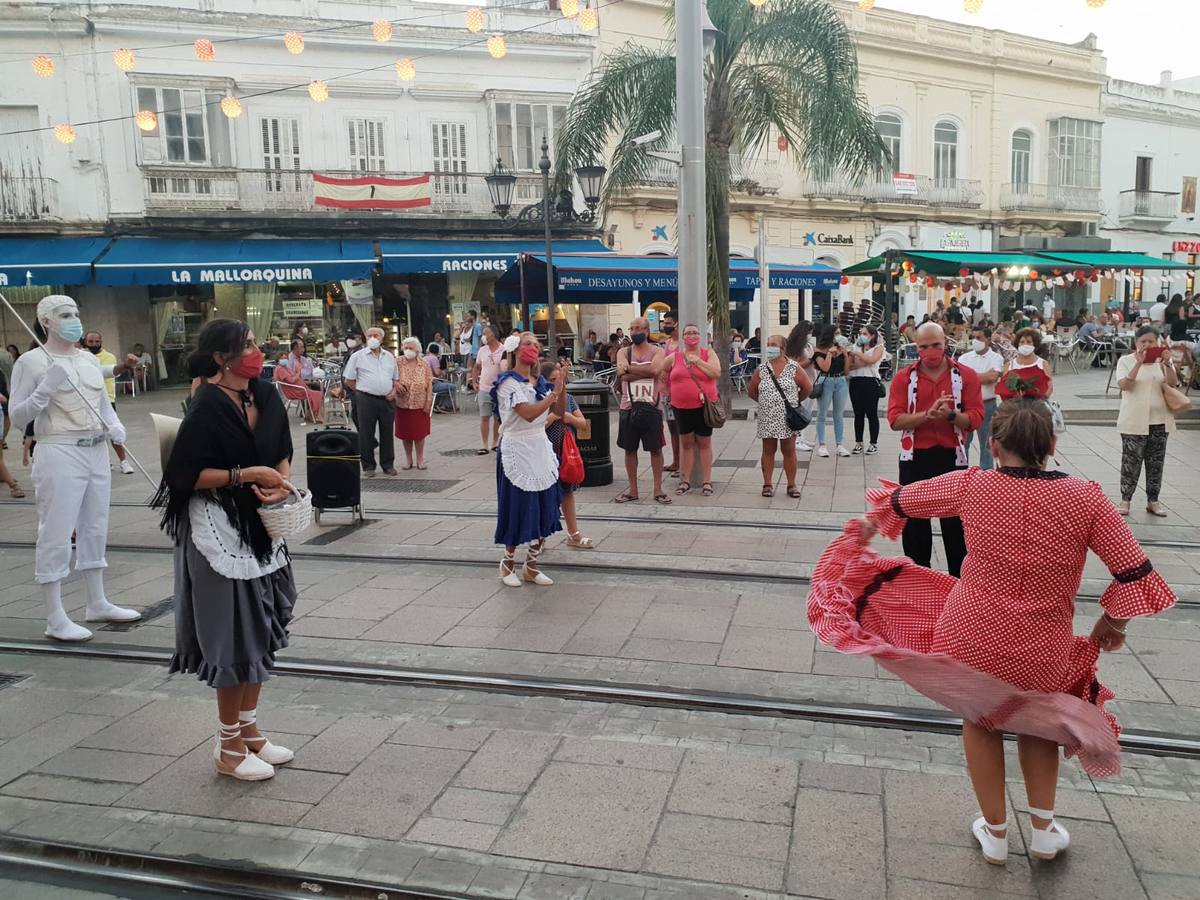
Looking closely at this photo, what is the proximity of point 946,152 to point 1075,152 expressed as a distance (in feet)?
17.7

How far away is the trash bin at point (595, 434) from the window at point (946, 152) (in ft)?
78.8

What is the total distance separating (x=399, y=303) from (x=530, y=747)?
21.1 meters

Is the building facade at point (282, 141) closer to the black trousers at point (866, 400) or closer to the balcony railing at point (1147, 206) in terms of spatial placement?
the black trousers at point (866, 400)

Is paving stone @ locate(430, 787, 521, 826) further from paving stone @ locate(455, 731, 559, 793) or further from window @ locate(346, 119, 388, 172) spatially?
window @ locate(346, 119, 388, 172)

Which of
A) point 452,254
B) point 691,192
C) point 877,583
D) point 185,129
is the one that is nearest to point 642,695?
point 877,583

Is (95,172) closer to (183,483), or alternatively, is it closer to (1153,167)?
(183,483)

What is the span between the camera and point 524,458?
6184mm

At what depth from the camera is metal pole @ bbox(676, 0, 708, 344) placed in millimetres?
10125

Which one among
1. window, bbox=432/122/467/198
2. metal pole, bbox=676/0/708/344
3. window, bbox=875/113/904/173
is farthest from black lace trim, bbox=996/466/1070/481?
window, bbox=875/113/904/173

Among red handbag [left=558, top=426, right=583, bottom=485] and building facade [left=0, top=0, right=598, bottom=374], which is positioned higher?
building facade [left=0, top=0, right=598, bottom=374]

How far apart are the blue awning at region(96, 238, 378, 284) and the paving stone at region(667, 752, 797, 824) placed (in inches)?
739

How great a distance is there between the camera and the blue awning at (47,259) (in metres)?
19.7

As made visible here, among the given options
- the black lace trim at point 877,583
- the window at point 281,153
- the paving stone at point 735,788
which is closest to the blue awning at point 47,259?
the window at point 281,153

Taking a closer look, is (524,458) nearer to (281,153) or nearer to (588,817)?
(588,817)
